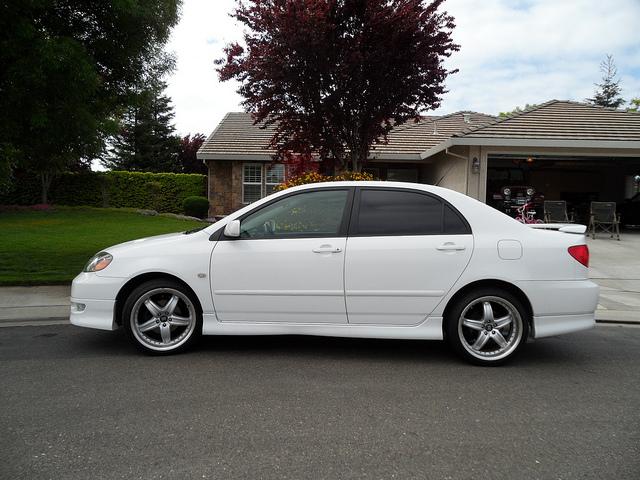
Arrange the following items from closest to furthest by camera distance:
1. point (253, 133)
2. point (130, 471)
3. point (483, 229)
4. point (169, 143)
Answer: point (130, 471) → point (483, 229) → point (253, 133) → point (169, 143)

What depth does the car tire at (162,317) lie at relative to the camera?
4.73m

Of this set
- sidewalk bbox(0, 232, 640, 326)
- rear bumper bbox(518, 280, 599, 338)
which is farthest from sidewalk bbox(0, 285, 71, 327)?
rear bumper bbox(518, 280, 599, 338)

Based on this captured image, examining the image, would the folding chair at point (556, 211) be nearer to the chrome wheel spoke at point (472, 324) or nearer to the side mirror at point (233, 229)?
the chrome wheel spoke at point (472, 324)

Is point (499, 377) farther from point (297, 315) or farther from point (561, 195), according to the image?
point (561, 195)

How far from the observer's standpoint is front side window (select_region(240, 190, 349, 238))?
4781 millimetres

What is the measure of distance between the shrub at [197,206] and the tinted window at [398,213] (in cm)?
1717

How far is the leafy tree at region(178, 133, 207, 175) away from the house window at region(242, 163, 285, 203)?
18.0 m

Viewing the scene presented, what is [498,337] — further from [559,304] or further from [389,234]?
[389,234]

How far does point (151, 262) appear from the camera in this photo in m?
4.71

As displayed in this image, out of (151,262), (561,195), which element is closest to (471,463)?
(151,262)

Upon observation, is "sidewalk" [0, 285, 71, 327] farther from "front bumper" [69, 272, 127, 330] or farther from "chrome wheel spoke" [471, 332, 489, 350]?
"chrome wheel spoke" [471, 332, 489, 350]

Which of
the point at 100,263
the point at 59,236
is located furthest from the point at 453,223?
the point at 59,236

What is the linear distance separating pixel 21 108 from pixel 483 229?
657cm

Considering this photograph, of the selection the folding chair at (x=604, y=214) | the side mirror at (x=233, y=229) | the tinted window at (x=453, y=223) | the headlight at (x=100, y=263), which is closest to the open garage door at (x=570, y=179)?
the folding chair at (x=604, y=214)
